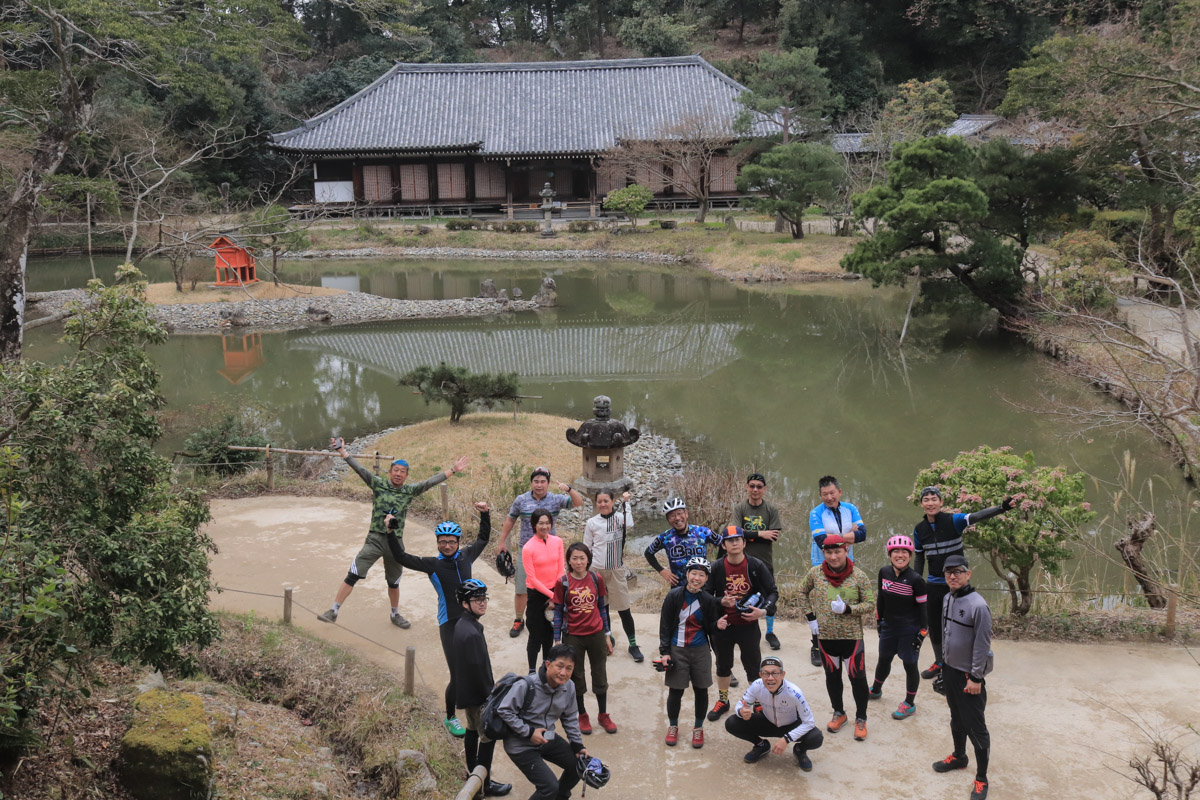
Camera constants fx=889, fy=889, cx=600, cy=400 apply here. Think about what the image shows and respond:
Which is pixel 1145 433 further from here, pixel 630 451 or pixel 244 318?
pixel 244 318

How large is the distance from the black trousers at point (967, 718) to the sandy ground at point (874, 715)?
188mm

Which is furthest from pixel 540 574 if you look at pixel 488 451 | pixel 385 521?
pixel 488 451

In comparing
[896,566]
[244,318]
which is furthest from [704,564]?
[244,318]

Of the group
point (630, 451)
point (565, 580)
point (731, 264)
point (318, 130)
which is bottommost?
point (630, 451)

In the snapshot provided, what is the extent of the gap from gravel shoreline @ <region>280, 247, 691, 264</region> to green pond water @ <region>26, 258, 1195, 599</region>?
232 inches

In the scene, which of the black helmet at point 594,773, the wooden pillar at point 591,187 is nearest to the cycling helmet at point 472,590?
the black helmet at point 594,773

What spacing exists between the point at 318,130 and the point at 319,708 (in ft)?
116

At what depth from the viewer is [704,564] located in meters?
5.02

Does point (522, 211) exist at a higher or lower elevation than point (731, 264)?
higher

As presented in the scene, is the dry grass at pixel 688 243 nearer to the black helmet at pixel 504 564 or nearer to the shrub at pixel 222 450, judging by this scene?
the shrub at pixel 222 450

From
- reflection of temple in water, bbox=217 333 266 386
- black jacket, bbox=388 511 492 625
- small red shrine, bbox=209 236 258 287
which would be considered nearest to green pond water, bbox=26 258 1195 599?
reflection of temple in water, bbox=217 333 266 386

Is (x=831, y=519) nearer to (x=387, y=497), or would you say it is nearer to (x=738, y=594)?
(x=738, y=594)

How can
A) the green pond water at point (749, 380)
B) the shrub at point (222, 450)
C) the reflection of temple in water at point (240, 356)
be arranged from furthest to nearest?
the reflection of temple in water at point (240, 356) → the green pond water at point (749, 380) → the shrub at point (222, 450)

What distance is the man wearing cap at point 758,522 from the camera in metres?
6.19
